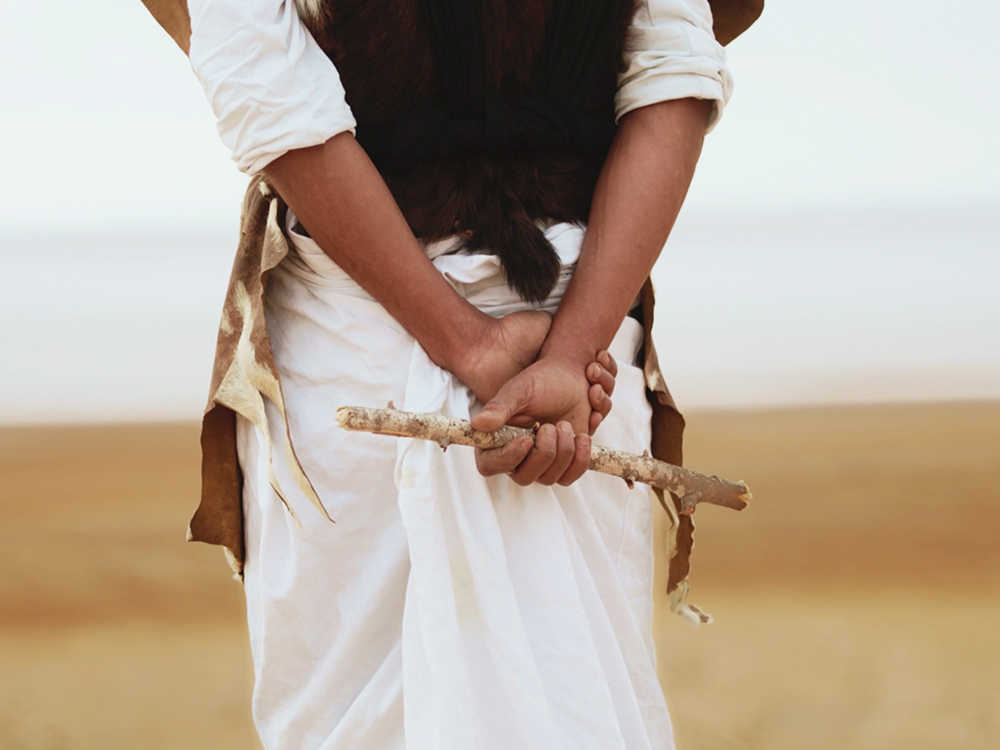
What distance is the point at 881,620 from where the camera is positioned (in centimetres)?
478

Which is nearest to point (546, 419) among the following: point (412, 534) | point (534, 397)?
point (534, 397)

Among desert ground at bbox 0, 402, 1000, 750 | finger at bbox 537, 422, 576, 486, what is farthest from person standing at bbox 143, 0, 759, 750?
desert ground at bbox 0, 402, 1000, 750

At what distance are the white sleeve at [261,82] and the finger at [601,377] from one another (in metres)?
0.35

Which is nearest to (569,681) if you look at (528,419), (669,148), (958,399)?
(528,419)

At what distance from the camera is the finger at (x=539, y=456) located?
41.8 inches

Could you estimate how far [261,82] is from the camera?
1.07 metres

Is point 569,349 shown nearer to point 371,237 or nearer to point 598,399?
point 598,399

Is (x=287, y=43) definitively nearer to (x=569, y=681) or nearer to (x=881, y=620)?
(x=569, y=681)

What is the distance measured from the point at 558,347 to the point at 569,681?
13.3 inches

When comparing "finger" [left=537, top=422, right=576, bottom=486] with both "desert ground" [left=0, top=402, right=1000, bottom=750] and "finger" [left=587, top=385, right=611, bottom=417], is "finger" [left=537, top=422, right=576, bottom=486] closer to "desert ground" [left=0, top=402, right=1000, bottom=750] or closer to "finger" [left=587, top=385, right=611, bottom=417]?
"finger" [left=587, top=385, right=611, bottom=417]

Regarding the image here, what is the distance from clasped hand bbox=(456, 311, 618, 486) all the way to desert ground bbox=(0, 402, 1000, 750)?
7.47 ft

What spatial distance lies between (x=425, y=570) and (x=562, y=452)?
0.58 feet

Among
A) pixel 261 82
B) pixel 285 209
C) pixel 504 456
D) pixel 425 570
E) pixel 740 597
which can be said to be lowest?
pixel 740 597

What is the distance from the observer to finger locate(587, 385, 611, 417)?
1142 millimetres
